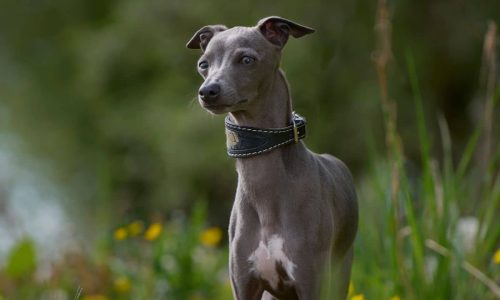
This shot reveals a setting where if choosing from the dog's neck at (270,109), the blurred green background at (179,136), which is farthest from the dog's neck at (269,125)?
the blurred green background at (179,136)

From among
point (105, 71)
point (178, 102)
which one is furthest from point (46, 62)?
point (178, 102)

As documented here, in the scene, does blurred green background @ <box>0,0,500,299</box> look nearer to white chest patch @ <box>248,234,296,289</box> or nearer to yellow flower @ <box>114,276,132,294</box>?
yellow flower @ <box>114,276,132,294</box>

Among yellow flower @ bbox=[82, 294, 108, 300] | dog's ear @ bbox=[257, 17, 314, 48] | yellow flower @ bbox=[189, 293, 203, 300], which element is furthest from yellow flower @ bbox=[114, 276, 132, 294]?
dog's ear @ bbox=[257, 17, 314, 48]

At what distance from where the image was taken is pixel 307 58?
474 inches

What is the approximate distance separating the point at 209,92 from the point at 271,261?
61 cm

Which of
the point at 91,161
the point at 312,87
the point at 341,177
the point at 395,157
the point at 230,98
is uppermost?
the point at 230,98

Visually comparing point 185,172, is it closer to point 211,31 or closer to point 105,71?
point 105,71

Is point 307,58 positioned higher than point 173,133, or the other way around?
point 307,58

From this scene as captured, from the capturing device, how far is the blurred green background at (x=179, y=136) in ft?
17.1

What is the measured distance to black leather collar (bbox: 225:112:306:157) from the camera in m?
2.92

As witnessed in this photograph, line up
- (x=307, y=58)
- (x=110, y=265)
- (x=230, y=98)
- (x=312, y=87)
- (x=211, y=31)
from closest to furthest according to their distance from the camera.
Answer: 1. (x=230, y=98)
2. (x=211, y=31)
3. (x=110, y=265)
4. (x=312, y=87)
5. (x=307, y=58)

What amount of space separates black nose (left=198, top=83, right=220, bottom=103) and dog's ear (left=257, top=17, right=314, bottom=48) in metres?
0.34

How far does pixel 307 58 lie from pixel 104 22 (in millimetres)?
6880

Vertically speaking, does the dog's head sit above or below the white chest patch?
above
